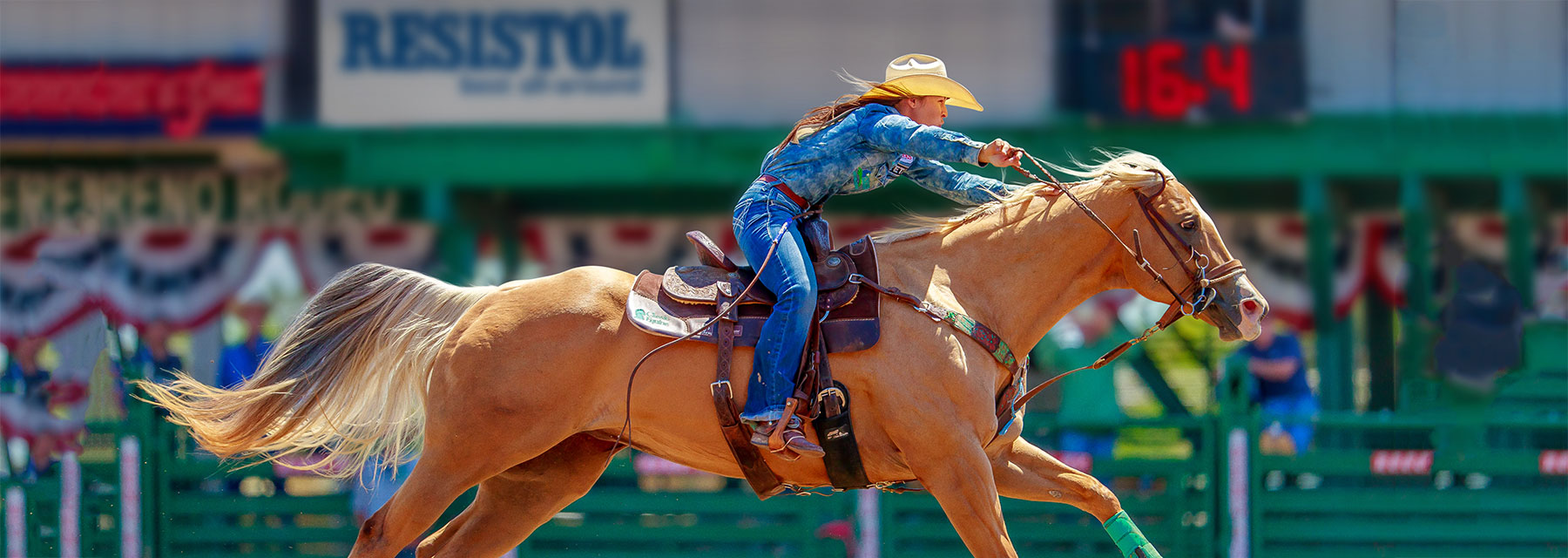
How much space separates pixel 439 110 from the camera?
512 inches

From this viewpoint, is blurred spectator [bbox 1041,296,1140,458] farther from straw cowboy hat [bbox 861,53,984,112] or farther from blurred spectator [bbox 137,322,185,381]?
blurred spectator [bbox 137,322,185,381]

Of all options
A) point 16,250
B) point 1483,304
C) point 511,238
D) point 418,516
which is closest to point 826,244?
point 418,516

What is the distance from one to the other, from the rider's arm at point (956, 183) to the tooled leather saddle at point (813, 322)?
0.37 metres

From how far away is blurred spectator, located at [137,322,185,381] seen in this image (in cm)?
740

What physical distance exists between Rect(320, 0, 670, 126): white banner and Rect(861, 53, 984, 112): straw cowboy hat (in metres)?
8.21

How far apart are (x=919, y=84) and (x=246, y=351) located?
5553 mm

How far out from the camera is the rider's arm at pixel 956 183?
5160 millimetres

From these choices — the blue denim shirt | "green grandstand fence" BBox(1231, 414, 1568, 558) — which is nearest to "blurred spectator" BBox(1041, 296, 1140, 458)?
"green grandstand fence" BBox(1231, 414, 1568, 558)

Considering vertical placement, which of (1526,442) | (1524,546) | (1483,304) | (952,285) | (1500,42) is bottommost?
(1524,546)

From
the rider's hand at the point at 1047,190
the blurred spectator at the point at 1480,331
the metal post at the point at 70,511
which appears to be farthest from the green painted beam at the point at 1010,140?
the rider's hand at the point at 1047,190

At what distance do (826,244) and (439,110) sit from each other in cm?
889

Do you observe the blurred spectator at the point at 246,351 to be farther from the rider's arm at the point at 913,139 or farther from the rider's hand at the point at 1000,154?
the rider's hand at the point at 1000,154

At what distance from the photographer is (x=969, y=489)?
15.3 feet

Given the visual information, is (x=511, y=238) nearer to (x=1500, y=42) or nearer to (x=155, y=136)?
(x=155, y=136)
